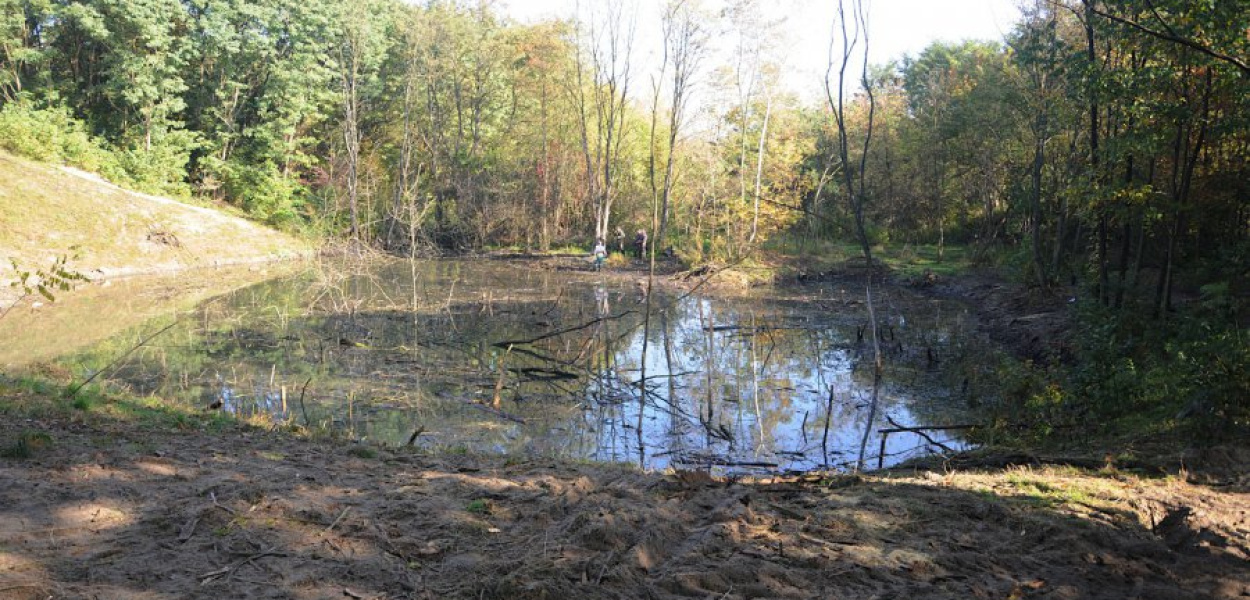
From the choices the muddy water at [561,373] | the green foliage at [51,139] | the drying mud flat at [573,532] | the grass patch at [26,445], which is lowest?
the muddy water at [561,373]

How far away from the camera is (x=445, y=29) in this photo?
34.1 meters

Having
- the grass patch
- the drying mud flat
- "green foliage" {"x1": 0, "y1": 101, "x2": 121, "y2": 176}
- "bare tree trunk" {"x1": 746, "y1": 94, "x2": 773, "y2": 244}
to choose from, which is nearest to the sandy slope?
"green foliage" {"x1": 0, "y1": 101, "x2": 121, "y2": 176}

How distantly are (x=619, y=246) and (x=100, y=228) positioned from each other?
62.2 feet

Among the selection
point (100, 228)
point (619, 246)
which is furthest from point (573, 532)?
point (619, 246)

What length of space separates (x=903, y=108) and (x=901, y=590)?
1464 inches

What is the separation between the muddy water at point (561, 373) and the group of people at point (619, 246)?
8841mm

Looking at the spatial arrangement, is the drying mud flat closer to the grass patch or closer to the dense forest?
the grass patch

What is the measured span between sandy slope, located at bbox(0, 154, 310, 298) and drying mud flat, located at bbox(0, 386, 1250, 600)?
16492 mm

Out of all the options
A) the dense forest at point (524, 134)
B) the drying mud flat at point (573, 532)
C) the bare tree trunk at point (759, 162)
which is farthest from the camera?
the bare tree trunk at point (759, 162)

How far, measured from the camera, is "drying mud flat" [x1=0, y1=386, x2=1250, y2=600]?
3992 millimetres

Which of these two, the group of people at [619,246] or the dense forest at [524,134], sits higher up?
the dense forest at [524,134]

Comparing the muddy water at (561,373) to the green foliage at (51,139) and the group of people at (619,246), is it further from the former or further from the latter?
the green foliage at (51,139)

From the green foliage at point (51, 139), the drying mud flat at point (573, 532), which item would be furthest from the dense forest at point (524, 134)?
the drying mud flat at point (573, 532)

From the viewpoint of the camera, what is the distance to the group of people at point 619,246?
29266 millimetres
